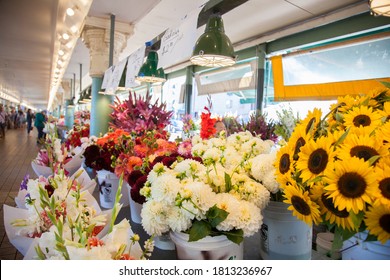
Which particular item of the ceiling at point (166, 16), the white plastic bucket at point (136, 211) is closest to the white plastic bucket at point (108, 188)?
the white plastic bucket at point (136, 211)

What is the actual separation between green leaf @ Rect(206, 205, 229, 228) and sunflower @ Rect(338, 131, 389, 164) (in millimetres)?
279

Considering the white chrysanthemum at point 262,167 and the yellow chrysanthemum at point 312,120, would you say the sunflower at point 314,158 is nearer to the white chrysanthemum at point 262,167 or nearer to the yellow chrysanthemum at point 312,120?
the yellow chrysanthemum at point 312,120

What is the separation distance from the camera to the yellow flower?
0.53 meters

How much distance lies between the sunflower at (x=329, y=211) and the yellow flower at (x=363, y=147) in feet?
0.27

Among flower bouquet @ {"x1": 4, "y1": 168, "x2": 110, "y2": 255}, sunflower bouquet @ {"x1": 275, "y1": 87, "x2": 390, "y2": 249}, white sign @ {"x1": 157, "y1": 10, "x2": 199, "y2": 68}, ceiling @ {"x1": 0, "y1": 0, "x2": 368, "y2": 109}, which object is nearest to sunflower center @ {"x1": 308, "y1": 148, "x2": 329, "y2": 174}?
sunflower bouquet @ {"x1": 275, "y1": 87, "x2": 390, "y2": 249}

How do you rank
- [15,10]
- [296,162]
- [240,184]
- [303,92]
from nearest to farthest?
[296,162]
[240,184]
[15,10]
[303,92]

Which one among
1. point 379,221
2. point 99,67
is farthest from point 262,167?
point 99,67

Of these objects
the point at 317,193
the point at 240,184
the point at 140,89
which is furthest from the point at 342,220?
the point at 140,89

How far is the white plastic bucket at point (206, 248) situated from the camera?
693 millimetres

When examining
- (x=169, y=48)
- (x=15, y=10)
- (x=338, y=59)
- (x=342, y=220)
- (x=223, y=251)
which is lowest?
(x=223, y=251)
